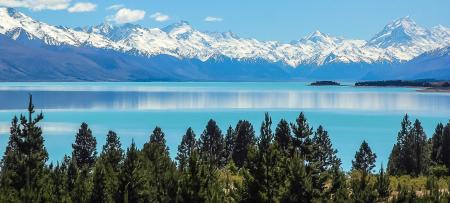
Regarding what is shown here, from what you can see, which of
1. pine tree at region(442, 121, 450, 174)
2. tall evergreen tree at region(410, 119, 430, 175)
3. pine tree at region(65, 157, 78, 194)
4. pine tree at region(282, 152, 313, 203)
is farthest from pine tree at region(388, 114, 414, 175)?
pine tree at region(282, 152, 313, 203)

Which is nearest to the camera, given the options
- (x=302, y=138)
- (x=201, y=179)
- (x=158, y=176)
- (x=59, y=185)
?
(x=201, y=179)

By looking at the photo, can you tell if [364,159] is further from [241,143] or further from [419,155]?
[241,143]

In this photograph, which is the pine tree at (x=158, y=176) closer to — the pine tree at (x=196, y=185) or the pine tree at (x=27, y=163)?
the pine tree at (x=196, y=185)

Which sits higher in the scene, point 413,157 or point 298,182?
point 298,182

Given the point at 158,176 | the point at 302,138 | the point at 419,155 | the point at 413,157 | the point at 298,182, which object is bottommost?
the point at 158,176

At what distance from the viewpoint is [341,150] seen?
139 meters

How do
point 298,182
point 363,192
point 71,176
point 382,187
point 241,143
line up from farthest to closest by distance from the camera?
point 241,143 < point 71,176 < point 382,187 < point 363,192 < point 298,182

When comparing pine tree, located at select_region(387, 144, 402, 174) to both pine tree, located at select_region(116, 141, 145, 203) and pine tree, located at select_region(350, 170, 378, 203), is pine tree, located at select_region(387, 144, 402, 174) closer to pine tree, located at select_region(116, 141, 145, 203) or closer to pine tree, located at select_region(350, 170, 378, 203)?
pine tree, located at select_region(350, 170, 378, 203)

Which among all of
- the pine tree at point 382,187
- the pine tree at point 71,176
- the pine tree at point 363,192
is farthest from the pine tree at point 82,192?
the pine tree at point 382,187

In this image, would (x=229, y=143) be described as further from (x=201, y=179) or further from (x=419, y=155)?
(x=201, y=179)

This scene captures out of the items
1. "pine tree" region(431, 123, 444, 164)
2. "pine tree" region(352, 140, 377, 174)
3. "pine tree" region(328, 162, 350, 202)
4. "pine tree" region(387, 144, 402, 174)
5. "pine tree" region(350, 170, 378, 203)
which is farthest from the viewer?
"pine tree" region(352, 140, 377, 174)

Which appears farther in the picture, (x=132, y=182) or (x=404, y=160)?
(x=404, y=160)

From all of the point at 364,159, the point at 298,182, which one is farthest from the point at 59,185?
the point at 364,159

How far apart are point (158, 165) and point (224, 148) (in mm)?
48415
